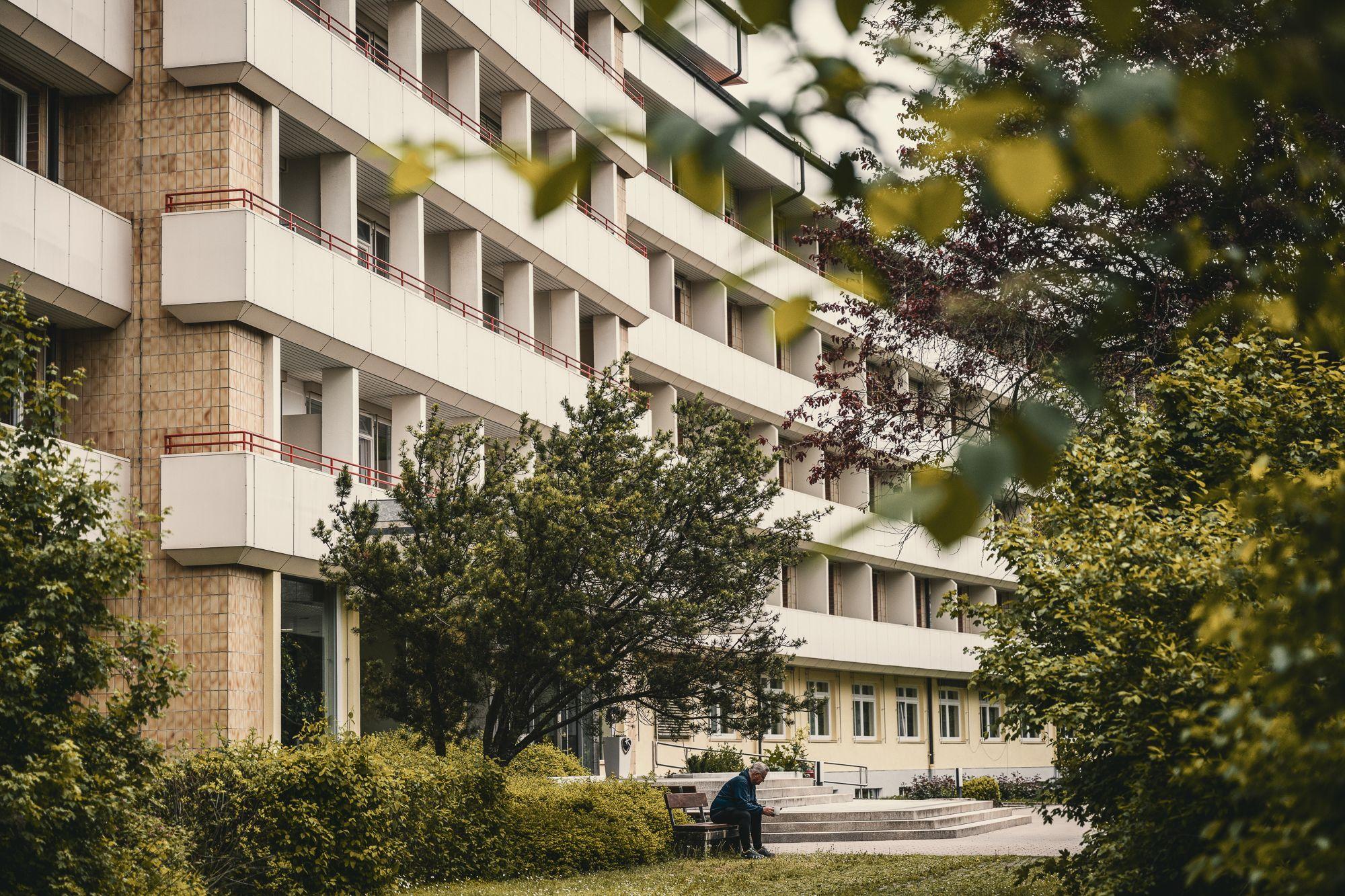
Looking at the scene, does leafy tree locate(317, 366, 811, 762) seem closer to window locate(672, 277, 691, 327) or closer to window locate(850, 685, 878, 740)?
window locate(672, 277, 691, 327)

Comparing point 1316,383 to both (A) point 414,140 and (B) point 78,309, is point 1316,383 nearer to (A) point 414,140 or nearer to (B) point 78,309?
(A) point 414,140

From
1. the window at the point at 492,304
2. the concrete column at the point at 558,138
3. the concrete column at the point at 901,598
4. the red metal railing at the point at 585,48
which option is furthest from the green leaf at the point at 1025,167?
the concrete column at the point at 901,598

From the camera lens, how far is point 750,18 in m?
2.07

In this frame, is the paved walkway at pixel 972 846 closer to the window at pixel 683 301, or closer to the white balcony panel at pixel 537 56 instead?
the white balcony panel at pixel 537 56

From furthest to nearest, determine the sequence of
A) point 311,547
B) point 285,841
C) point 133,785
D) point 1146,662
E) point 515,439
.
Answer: point 515,439
point 311,547
point 285,841
point 133,785
point 1146,662

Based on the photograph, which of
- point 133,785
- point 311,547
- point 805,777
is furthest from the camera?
point 805,777

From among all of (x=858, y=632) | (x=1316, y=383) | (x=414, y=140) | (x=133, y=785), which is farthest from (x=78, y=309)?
(x=858, y=632)

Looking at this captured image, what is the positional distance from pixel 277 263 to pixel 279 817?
10.1 meters

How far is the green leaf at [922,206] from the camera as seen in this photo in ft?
7.50

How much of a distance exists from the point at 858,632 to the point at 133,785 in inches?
1436

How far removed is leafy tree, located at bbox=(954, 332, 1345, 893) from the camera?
26.2 feet

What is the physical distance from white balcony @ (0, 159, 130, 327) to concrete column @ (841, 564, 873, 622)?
99.0ft

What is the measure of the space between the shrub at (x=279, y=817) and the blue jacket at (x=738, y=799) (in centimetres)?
803

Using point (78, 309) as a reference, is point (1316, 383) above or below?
below
